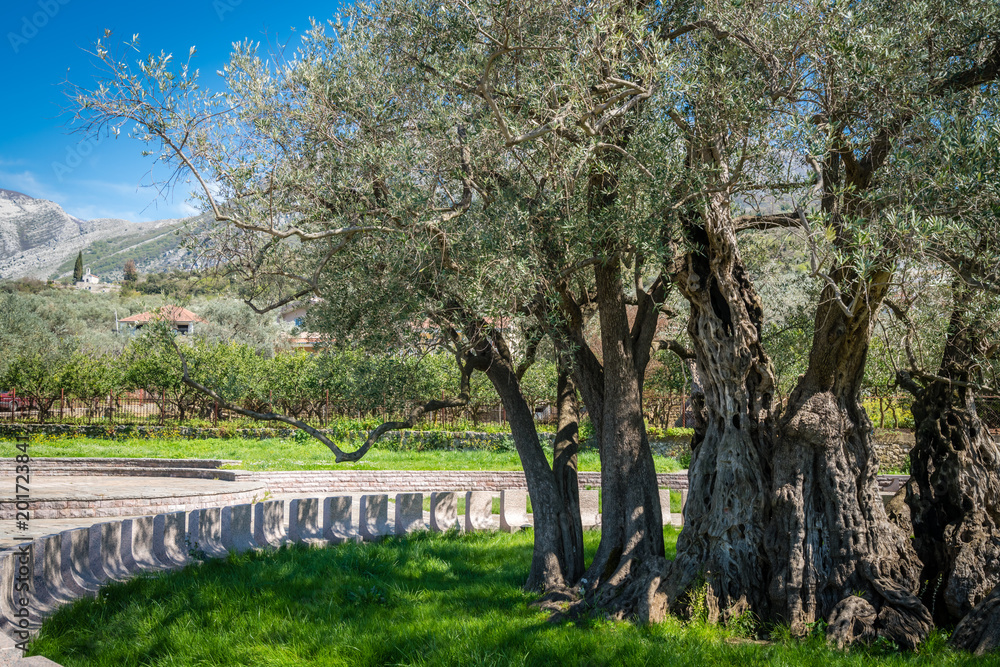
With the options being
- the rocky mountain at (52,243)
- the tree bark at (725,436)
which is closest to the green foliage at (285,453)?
the tree bark at (725,436)

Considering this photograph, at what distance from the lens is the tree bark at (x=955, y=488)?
19.5 ft

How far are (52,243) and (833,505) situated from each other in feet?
565

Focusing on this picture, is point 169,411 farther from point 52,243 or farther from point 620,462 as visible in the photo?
point 52,243

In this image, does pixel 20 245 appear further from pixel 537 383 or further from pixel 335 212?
pixel 335 212

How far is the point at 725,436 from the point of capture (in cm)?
649

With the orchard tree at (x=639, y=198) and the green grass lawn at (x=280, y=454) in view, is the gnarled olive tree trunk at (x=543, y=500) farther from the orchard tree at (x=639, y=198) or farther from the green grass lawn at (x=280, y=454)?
the green grass lawn at (x=280, y=454)

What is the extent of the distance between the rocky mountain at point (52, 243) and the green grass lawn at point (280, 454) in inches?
4465

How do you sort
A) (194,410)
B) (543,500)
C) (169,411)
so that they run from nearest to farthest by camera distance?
(543,500) < (194,410) < (169,411)

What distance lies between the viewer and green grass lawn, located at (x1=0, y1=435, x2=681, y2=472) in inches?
750

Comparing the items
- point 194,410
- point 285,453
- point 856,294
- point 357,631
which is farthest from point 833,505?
point 194,410

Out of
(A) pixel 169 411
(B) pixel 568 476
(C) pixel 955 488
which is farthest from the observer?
(A) pixel 169 411

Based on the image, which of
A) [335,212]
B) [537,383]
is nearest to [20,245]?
[537,383]

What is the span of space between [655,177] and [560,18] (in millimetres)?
→ 1947

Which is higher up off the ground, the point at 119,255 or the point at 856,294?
the point at 119,255
